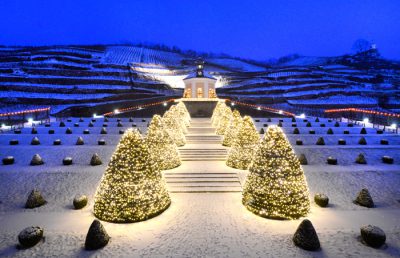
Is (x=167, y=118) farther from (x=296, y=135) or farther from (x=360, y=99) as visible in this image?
(x=360, y=99)

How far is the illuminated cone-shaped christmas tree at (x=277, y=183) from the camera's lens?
950 cm

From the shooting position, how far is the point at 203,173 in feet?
45.3

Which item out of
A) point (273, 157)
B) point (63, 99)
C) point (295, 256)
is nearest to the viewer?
point (295, 256)

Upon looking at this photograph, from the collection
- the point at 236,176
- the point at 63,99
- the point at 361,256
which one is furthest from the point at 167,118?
the point at 63,99

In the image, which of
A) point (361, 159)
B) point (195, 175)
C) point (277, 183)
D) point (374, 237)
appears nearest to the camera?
point (374, 237)

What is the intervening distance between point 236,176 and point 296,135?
464 inches

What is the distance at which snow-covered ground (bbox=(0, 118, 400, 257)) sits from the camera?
767 cm

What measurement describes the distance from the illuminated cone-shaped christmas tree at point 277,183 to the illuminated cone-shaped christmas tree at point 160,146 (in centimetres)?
560

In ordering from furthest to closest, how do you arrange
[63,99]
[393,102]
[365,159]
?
[393,102], [63,99], [365,159]

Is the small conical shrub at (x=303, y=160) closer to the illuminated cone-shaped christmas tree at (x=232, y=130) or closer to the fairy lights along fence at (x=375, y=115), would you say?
the illuminated cone-shaped christmas tree at (x=232, y=130)

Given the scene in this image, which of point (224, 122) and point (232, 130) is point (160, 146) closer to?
point (232, 130)

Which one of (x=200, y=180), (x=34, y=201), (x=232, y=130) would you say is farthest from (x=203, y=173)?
(x=34, y=201)

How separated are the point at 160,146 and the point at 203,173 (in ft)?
9.08

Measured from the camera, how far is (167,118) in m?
17.0
